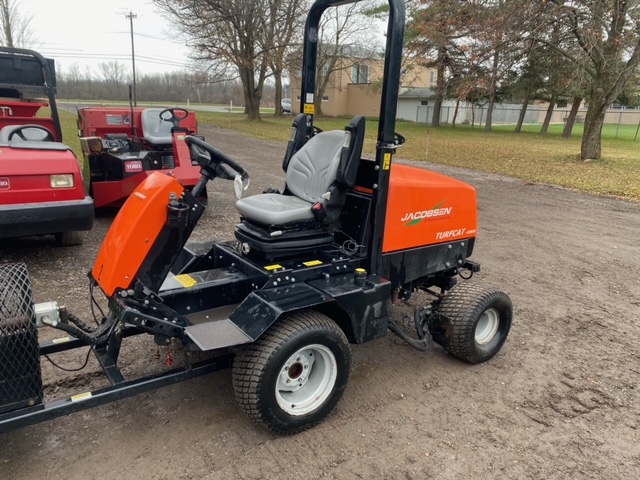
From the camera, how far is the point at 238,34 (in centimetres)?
2677

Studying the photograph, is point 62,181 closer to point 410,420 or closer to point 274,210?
point 274,210

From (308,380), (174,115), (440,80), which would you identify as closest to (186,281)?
(308,380)

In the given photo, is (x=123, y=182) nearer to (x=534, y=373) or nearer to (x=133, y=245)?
(x=133, y=245)

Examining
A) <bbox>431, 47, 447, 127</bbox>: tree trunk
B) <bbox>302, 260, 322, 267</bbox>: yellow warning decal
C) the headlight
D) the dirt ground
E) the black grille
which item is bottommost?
the dirt ground

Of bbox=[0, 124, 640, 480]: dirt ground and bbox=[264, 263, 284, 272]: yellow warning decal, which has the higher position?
bbox=[264, 263, 284, 272]: yellow warning decal

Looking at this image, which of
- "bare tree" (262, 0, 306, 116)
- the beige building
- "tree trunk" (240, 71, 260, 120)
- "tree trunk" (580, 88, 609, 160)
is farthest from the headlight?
the beige building

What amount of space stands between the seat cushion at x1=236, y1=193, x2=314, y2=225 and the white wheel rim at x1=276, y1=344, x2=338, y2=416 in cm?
76

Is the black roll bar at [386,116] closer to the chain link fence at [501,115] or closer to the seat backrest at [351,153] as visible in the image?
the seat backrest at [351,153]

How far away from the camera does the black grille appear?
7.20ft

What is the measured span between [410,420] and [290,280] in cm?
106

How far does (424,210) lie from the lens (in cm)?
341

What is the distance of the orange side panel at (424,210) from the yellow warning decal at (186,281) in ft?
3.94

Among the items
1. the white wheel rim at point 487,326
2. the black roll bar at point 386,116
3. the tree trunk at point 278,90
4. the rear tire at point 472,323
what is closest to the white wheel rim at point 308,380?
the black roll bar at point 386,116

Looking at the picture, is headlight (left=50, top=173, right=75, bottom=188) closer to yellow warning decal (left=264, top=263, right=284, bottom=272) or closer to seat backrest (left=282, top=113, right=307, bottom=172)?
seat backrest (left=282, top=113, right=307, bottom=172)
